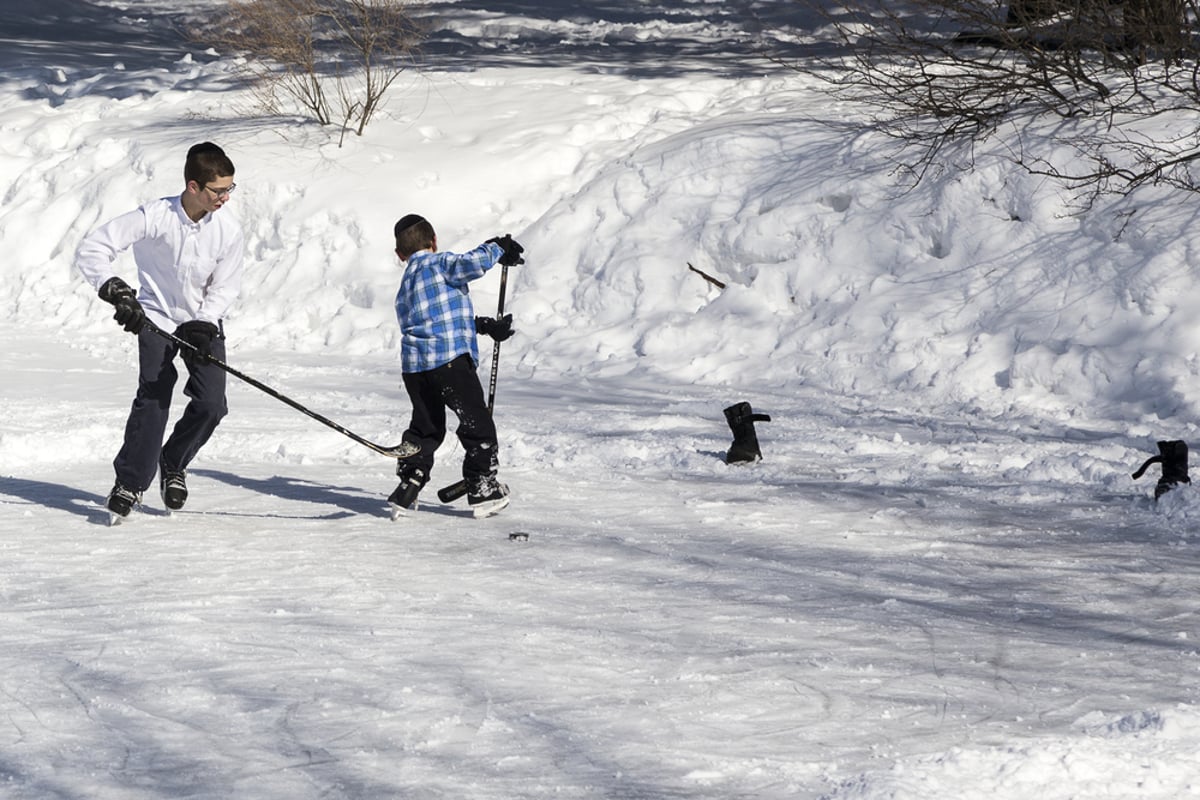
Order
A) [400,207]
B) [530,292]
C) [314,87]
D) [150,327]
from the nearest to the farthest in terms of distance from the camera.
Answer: [150,327] → [530,292] → [400,207] → [314,87]

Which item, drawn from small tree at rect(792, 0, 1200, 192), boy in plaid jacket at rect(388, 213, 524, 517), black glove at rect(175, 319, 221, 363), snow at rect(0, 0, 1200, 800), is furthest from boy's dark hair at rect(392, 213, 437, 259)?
small tree at rect(792, 0, 1200, 192)

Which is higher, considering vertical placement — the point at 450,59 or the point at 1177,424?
the point at 450,59

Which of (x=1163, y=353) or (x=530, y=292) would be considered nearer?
(x=1163, y=353)

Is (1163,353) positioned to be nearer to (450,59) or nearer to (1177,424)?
(1177,424)

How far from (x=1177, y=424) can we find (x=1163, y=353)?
778mm

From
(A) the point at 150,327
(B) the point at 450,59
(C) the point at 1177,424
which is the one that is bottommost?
(C) the point at 1177,424

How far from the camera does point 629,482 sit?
6867 millimetres

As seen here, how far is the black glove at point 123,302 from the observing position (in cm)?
561

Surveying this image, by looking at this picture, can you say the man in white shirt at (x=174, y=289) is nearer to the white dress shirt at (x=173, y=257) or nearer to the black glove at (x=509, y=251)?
the white dress shirt at (x=173, y=257)

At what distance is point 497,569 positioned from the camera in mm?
5191

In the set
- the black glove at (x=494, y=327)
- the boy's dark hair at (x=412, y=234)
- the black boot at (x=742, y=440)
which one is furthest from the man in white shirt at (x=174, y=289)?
the black boot at (x=742, y=440)

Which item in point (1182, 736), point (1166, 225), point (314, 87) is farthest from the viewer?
point (314, 87)

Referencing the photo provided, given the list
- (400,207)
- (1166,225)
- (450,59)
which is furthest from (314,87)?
(1166,225)

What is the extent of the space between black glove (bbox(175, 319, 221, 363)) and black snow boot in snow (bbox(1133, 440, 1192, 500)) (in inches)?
158
